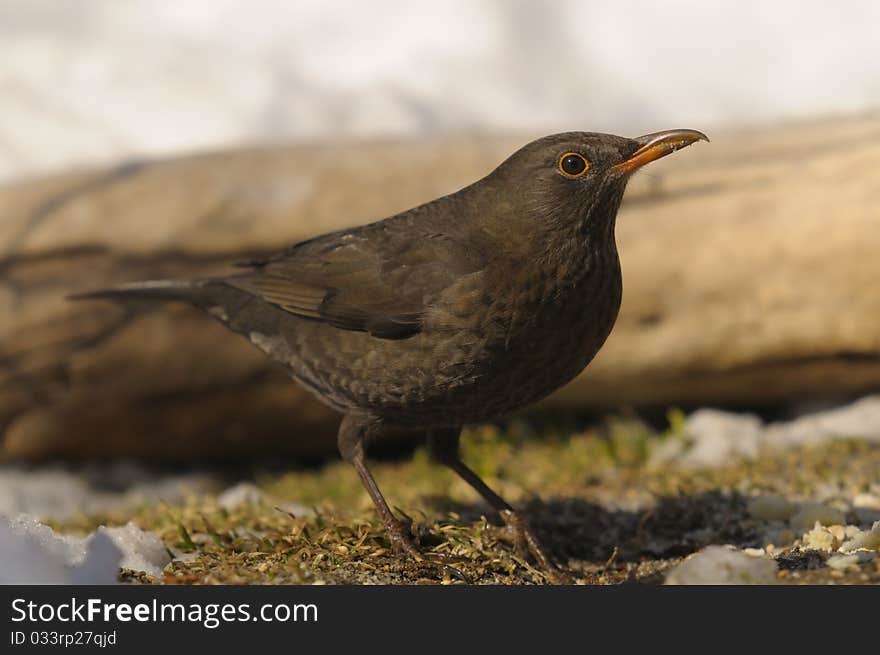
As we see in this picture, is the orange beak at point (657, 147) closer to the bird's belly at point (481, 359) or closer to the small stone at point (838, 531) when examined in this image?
the bird's belly at point (481, 359)

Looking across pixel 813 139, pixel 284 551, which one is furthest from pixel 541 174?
pixel 813 139

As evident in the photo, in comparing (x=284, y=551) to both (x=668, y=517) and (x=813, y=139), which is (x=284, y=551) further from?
(x=813, y=139)

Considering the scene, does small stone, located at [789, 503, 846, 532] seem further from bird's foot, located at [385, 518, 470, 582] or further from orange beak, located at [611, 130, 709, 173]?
orange beak, located at [611, 130, 709, 173]

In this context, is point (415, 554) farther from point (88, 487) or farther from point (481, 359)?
point (88, 487)

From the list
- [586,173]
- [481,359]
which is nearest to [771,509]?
[481,359]

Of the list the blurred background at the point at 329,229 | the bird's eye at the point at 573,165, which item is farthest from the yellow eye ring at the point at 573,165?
the blurred background at the point at 329,229

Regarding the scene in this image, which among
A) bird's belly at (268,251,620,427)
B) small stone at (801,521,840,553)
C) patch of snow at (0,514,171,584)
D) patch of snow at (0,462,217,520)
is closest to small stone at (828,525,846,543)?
small stone at (801,521,840,553)
